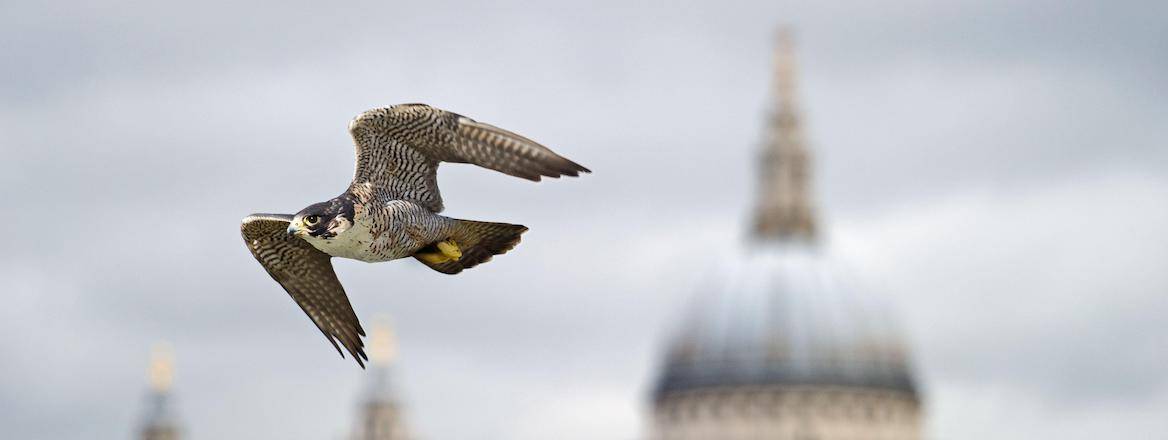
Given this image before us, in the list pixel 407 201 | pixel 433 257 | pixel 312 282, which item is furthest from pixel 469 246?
pixel 312 282

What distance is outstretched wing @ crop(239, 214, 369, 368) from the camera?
4856 centimetres

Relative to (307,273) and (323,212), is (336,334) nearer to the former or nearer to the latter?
(307,273)

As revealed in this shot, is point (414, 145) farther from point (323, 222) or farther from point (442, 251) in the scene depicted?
point (323, 222)

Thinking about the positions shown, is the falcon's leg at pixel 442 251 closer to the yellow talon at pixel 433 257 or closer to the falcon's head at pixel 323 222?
the yellow talon at pixel 433 257

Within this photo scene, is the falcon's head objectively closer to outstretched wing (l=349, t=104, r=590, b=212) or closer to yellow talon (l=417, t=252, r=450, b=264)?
outstretched wing (l=349, t=104, r=590, b=212)

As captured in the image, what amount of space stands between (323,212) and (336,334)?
3.70 metres

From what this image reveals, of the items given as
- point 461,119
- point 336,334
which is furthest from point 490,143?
point 336,334

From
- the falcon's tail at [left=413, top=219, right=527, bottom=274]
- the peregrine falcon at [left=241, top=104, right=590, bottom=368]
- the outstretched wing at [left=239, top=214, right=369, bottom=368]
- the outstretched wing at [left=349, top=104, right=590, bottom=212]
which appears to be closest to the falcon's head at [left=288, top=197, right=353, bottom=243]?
the peregrine falcon at [left=241, top=104, right=590, bottom=368]

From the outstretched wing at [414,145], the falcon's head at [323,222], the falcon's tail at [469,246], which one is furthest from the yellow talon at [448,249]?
the falcon's head at [323,222]

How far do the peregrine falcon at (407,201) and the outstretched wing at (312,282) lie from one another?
34mm

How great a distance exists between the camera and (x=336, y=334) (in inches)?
1923

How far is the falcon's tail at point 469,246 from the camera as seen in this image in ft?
154

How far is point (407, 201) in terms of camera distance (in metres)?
46.3

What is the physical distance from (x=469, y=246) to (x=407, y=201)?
1.32 m
